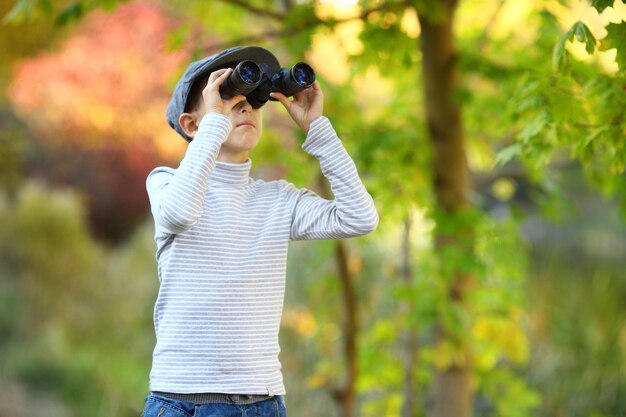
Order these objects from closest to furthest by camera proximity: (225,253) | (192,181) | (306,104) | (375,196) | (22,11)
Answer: (192,181)
(225,253)
(306,104)
(22,11)
(375,196)

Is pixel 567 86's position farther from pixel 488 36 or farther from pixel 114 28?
pixel 114 28

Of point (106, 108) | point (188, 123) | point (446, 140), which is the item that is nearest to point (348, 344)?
point (446, 140)

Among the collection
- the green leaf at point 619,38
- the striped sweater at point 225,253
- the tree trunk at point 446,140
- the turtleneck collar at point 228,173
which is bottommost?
the striped sweater at point 225,253

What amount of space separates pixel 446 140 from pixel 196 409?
2476mm

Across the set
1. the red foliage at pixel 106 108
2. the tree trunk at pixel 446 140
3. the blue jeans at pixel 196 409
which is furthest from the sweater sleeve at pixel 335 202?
the red foliage at pixel 106 108

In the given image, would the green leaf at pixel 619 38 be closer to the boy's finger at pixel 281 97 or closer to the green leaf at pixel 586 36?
the green leaf at pixel 586 36

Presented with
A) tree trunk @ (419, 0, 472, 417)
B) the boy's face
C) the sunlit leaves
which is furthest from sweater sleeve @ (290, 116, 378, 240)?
tree trunk @ (419, 0, 472, 417)

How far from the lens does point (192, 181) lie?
6.00ft

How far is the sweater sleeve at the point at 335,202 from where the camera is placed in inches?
77.1

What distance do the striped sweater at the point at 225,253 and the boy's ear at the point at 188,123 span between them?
130 mm

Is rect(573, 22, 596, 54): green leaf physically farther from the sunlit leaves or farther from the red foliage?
the red foliage

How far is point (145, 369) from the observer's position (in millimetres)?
6879

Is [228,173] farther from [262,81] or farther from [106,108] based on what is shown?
[106,108]

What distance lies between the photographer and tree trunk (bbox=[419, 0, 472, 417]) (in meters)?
3.96
